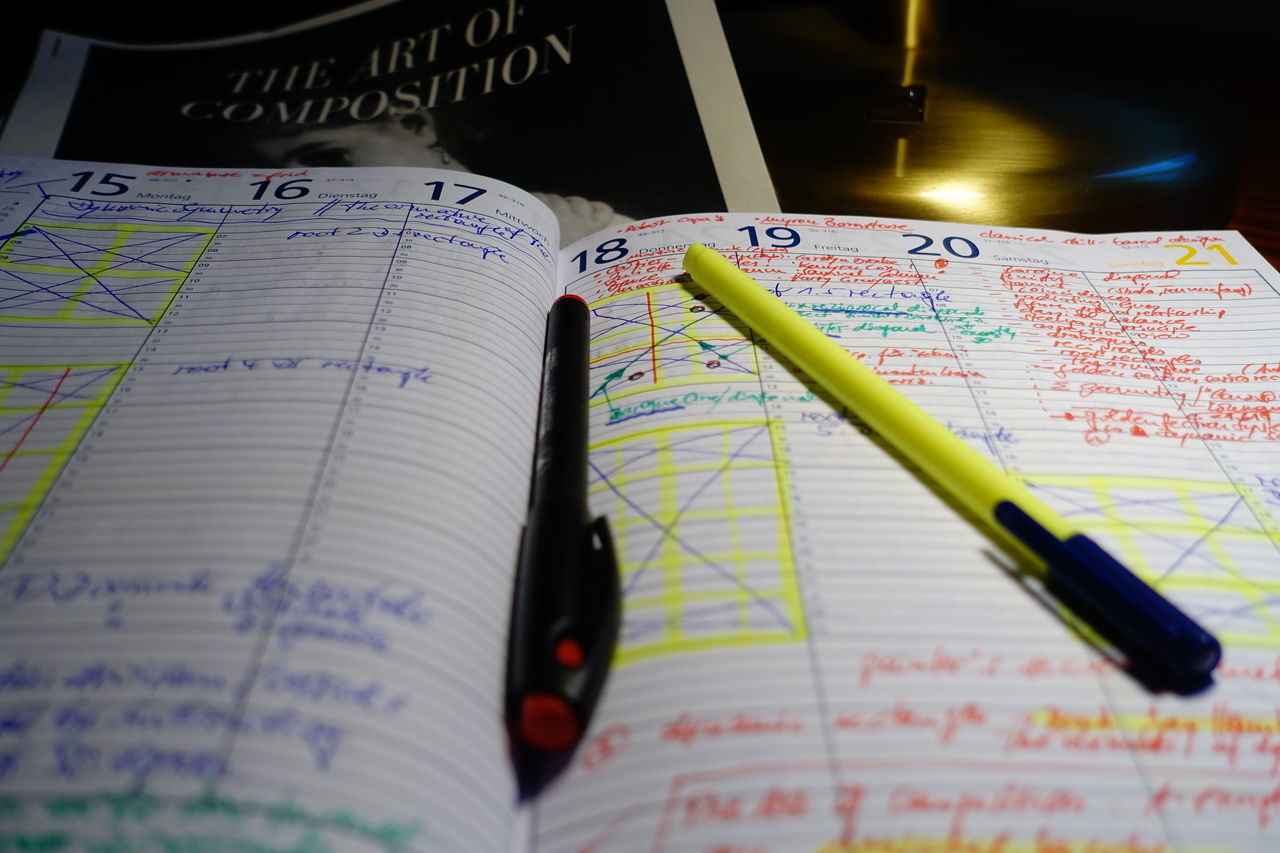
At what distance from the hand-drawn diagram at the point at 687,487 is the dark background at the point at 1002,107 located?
0.13 metres

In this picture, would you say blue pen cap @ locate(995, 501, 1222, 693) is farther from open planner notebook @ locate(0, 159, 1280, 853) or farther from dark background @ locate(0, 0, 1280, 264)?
dark background @ locate(0, 0, 1280, 264)

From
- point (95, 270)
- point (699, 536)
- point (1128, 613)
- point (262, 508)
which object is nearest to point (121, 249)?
point (95, 270)

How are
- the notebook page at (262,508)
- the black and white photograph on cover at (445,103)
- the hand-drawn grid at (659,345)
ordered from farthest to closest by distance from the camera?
the black and white photograph on cover at (445,103)
the hand-drawn grid at (659,345)
the notebook page at (262,508)

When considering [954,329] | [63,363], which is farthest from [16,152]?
[954,329]

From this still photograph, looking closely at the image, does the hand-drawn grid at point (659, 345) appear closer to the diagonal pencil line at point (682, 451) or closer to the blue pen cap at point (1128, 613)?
the diagonal pencil line at point (682, 451)

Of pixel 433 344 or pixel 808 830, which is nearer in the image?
pixel 808 830

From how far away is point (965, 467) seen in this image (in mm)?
270

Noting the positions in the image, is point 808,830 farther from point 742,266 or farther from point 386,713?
point 742,266

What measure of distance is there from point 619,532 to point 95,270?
26 cm

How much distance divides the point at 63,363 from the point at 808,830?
A: 12.1 inches

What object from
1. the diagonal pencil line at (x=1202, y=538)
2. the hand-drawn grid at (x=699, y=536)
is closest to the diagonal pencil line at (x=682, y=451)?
the hand-drawn grid at (x=699, y=536)

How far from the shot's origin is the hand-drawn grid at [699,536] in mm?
241

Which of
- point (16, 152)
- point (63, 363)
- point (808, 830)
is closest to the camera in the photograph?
point (808, 830)

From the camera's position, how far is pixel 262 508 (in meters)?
0.25
